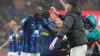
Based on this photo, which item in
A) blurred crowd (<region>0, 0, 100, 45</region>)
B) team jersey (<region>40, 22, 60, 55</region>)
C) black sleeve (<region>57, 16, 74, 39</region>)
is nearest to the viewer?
black sleeve (<region>57, 16, 74, 39</region>)

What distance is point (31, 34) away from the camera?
11250mm

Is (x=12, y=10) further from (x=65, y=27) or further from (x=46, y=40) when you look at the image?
(x=65, y=27)

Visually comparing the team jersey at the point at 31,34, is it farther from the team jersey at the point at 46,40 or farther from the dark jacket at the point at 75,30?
the dark jacket at the point at 75,30

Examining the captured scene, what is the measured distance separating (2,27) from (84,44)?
14.0m

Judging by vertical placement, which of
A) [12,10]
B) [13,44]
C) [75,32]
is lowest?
[13,44]

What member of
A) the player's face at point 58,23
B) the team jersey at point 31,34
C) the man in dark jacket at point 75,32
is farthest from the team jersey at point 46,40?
the man in dark jacket at point 75,32

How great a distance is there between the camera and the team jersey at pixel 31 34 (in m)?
11.2

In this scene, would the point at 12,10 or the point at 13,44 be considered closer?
the point at 13,44

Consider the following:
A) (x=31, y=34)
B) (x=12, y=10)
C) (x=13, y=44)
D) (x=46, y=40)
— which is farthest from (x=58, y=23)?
(x=12, y=10)

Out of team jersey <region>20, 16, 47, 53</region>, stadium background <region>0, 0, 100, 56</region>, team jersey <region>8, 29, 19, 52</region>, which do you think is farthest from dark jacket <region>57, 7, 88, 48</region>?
stadium background <region>0, 0, 100, 56</region>

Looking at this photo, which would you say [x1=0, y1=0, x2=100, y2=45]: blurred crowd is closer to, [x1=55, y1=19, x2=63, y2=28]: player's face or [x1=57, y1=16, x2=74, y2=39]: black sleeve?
[x1=55, y1=19, x2=63, y2=28]: player's face

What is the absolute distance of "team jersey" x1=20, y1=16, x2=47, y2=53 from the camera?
36.8 feet

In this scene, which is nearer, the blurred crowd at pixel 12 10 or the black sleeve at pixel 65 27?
the black sleeve at pixel 65 27

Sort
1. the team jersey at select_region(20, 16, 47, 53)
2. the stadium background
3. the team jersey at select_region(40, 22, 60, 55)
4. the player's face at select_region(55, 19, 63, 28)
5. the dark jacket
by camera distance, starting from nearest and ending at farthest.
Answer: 1. the dark jacket
2. the team jersey at select_region(20, 16, 47, 53)
3. the team jersey at select_region(40, 22, 60, 55)
4. the player's face at select_region(55, 19, 63, 28)
5. the stadium background
